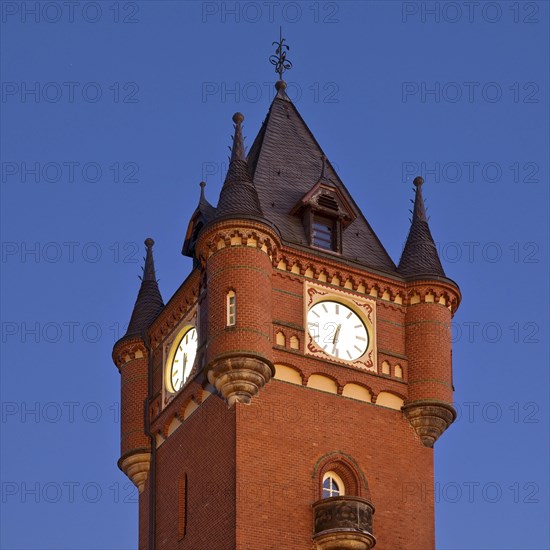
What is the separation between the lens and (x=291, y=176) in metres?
59.1

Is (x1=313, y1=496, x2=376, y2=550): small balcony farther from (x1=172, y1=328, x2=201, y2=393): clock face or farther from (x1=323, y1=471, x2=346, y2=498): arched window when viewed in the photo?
(x1=172, y1=328, x2=201, y2=393): clock face

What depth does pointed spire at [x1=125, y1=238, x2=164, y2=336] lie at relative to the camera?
194 ft

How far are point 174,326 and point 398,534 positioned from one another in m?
9.21

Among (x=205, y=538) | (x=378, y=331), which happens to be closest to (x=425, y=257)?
(x=378, y=331)

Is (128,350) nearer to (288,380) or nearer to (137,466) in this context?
(137,466)

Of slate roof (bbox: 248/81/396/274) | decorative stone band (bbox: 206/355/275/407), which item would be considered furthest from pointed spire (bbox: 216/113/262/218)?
decorative stone band (bbox: 206/355/275/407)

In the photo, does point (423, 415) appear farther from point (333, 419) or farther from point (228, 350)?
point (228, 350)

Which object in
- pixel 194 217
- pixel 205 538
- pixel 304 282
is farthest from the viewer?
pixel 194 217

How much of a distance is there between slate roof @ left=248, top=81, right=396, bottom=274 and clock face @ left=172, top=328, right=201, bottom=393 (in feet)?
12.7

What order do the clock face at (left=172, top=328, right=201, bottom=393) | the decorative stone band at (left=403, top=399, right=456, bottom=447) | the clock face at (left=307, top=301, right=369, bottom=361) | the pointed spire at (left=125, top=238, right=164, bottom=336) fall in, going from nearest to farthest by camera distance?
1. the clock face at (left=307, top=301, right=369, bottom=361)
2. the decorative stone band at (left=403, top=399, right=456, bottom=447)
3. the clock face at (left=172, top=328, right=201, bottom=393)
4. the pointed spire at (left=125, top=238, right=164, bottom=336)

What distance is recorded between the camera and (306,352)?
53875 millimetres

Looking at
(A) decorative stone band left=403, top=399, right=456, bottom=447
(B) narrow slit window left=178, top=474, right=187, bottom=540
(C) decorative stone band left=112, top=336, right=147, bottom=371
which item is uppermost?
(C) decorative stone band left=112, top=336, right=147, bottom=371

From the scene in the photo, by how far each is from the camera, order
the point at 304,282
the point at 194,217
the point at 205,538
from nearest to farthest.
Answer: the point at 205,538, the point at 304,282, the point at 194,217

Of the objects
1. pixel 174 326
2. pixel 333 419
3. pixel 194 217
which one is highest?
pixel 194 217
